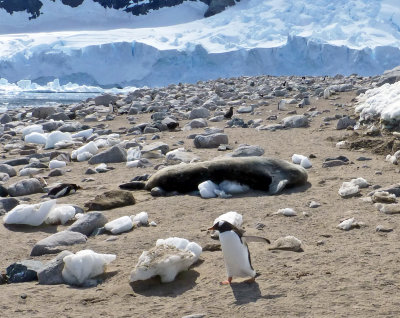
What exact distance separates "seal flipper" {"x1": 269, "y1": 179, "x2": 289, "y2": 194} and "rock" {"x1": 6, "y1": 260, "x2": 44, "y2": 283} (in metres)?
1.47

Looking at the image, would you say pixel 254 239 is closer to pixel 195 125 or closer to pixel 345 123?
pixel 345 123

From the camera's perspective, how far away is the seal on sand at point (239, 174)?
3.38m

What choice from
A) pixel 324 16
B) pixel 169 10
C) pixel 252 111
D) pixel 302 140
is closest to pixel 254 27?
pixel 324 16

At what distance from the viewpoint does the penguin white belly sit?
2029 mm

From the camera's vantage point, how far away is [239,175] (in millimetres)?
3383

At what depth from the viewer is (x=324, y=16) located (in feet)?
114

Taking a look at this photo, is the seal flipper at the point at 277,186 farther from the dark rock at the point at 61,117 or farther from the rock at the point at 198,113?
the dark rock at the point at 61,117

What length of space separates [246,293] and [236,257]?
0.14m

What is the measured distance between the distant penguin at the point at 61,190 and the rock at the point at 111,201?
0.39 meters

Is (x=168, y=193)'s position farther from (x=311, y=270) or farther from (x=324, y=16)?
(x=324, y=16)

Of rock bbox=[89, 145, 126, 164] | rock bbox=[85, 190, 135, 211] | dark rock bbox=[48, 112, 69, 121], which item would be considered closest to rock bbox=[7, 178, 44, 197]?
rock bbox=[85, 190, 135, 211]

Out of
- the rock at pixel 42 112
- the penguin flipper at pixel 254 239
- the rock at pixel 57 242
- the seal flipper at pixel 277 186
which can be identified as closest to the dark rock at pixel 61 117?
the rock at pixel 42 112

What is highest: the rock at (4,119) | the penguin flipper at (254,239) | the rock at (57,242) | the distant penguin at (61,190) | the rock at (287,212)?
the penguin flipper at (254,239)

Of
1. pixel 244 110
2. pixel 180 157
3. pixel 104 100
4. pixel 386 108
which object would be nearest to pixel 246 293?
pixel 180 157
